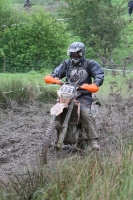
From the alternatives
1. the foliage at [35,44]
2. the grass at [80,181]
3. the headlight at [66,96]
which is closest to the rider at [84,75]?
the headlight at [66,96]

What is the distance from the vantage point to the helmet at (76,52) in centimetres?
861

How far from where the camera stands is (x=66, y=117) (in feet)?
27.1

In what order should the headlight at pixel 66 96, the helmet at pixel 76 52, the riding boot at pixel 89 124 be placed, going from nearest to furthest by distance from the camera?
the headlight at pixel 66 96 → the riding boot at pixel 89 124 → the helmet at pixel 76 52

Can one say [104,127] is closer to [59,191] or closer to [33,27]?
[59,191]

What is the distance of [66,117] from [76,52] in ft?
3.29

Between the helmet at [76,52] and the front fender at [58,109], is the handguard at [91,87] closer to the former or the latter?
the front fender at [58,109]

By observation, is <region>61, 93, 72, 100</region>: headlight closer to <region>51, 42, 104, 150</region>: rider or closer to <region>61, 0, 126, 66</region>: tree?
<region>51, 42, 104, 150</region>: rider

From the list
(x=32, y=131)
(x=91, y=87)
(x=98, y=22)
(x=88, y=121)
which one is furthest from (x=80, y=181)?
(x=98, y=22)

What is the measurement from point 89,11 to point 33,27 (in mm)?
3316

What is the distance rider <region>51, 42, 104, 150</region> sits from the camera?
8531 mm

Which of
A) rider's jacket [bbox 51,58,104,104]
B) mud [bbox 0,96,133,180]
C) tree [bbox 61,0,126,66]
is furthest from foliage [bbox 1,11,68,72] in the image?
rider's jacket [bbox 51,58,104,104]

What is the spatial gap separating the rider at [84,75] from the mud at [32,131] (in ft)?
0.96

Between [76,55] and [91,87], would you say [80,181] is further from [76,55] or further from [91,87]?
[76,55]

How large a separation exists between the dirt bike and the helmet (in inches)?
15.7
